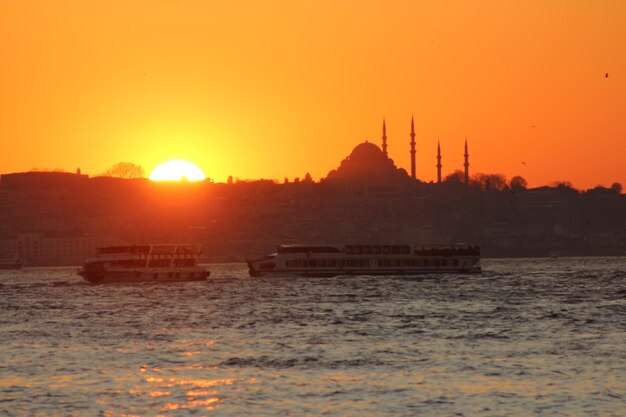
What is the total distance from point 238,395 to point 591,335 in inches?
785

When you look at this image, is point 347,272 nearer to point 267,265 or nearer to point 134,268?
point 267,265

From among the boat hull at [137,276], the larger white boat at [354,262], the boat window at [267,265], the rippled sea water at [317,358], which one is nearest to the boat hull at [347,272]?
the larger white boat at [354,262]

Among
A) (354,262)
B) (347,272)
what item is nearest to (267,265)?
(347,272)

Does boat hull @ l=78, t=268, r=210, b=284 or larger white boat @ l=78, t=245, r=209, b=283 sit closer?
boat hull @ l=78, t=268, r=210, b=284

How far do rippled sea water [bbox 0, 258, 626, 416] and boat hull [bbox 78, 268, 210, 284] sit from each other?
35739mm

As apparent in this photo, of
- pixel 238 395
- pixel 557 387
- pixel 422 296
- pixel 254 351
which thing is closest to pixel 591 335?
pixel 254 351

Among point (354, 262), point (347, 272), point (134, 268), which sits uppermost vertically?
point (354, 262)

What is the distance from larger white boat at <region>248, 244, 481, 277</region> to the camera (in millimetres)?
121625

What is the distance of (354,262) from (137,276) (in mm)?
20118

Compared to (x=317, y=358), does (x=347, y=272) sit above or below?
above

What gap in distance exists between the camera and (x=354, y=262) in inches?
4884

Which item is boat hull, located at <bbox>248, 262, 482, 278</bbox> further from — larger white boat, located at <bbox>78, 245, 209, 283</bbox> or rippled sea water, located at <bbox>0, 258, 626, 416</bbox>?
rippled sea water, located at <bbox>0, 258, 626, 416</bbox>

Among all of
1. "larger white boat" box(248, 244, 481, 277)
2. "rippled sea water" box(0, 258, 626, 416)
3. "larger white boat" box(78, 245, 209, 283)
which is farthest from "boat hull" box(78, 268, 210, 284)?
"rippled sea water" box(0, 258, 626, 416)

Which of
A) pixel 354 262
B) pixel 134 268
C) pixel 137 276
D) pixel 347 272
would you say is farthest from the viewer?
pixel 354 262
